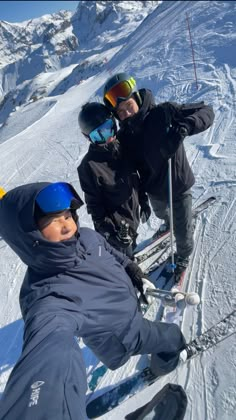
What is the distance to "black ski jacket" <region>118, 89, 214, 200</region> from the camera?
3203 millimetres

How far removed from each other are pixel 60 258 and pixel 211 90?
27.5 feet

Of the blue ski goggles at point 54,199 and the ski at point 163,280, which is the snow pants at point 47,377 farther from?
the ski at point 163,280

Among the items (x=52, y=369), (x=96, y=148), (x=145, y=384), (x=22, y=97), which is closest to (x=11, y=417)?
(x=52, y=369)

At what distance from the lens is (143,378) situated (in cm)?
302

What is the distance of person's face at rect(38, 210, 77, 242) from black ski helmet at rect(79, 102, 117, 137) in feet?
4.34

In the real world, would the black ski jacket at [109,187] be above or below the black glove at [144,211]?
above

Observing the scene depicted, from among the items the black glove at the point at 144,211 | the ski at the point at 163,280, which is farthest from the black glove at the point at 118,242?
the ski at the point at 163,280

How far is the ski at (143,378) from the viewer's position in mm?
2939

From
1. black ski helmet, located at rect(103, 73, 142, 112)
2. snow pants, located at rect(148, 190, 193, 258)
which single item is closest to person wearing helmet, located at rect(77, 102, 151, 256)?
black ski helmet, located at rect(103, 73, 142, 112)

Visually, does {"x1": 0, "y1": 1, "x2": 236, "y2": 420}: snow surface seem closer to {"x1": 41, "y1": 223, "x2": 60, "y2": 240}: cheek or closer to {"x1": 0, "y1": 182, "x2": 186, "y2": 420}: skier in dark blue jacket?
{"x1": 0, "y1": 182, "x2": 186, "y2": 420}: skier in dark blue jacket

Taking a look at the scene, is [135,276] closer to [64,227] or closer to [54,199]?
[64,227]

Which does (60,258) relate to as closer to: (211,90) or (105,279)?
(105,279)

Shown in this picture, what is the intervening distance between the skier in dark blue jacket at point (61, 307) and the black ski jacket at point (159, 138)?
46.2 inches

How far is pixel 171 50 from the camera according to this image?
48.0ft
